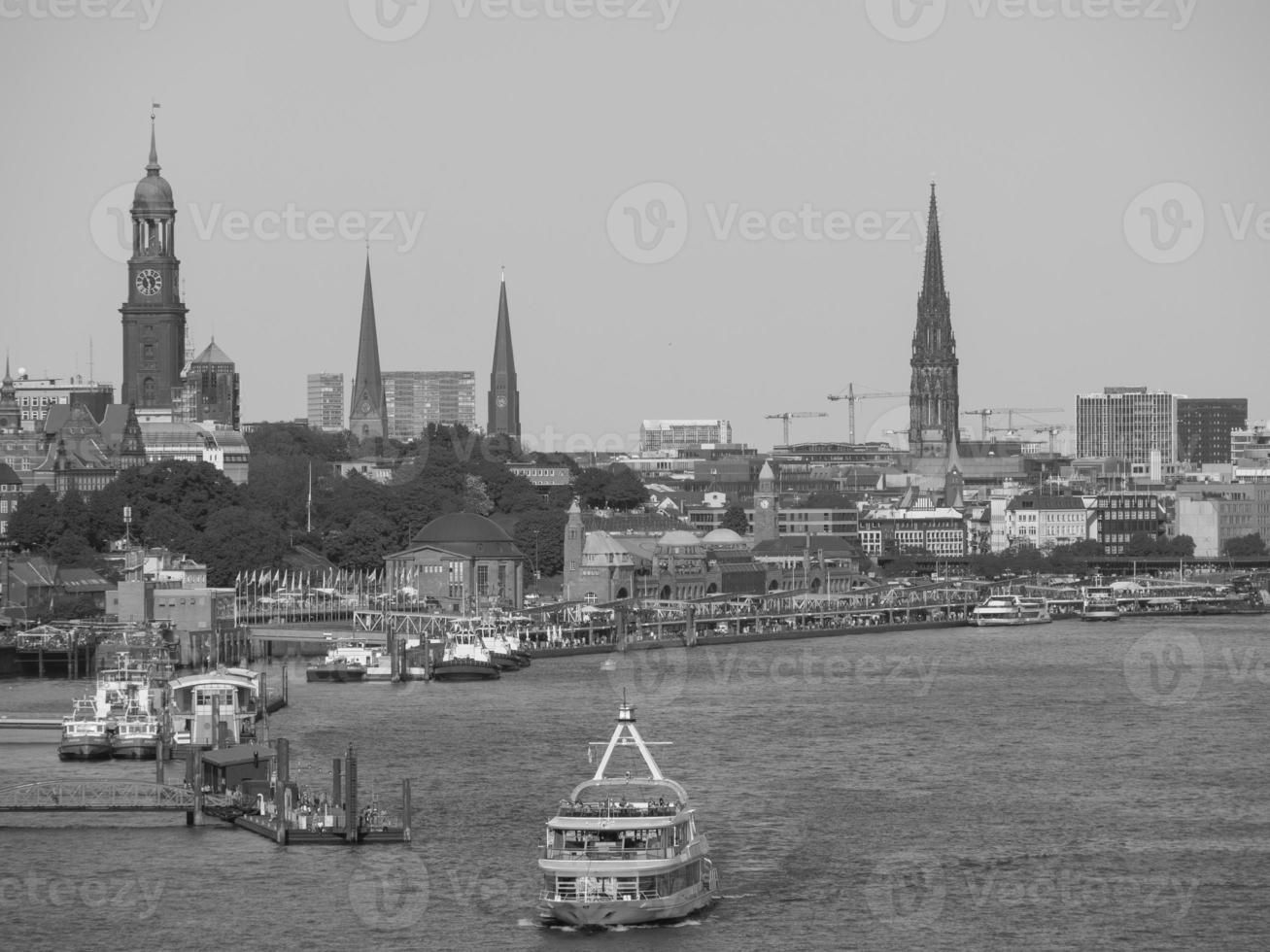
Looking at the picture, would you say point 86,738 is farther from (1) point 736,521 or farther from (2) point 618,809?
(1) point 736,521

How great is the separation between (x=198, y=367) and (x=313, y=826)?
370 ft

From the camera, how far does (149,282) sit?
495ft

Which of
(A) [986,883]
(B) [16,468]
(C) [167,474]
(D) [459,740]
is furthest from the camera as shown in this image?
(B) [16,468]

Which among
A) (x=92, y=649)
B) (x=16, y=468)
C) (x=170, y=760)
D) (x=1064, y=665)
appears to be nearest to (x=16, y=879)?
(x=170, y=760)

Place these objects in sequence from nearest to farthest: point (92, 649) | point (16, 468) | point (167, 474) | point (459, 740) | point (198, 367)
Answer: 1. point (459, 740)
2. point (92, 649)
3. point (167, 474)
4. point (16, 468)
5. point (198, 367)

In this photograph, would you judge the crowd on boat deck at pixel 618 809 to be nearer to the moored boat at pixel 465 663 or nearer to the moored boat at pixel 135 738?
the moored boat at pixel 135 738

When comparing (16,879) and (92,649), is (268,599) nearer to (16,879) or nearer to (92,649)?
(92,649)

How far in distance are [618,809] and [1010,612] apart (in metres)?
81.4

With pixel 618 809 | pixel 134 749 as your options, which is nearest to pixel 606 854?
pixel 618 809

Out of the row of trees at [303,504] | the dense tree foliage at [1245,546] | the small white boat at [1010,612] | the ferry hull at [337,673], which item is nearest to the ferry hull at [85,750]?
the ferry hull at [337,673]

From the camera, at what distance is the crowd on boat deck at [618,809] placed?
143 ft

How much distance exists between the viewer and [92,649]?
8762 cm

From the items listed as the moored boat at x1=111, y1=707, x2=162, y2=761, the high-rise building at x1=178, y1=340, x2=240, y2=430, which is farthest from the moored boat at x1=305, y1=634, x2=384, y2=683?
the high-rise building at x1=178, y1=340, x2=240, y2=430

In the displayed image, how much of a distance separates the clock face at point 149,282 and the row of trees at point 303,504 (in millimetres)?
10069
